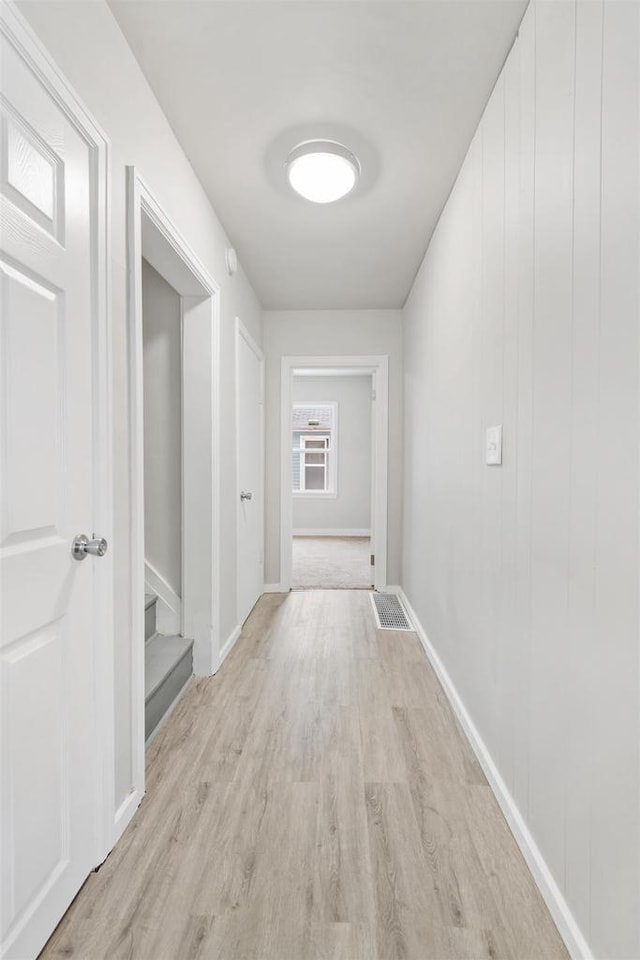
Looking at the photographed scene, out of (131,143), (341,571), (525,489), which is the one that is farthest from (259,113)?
(341,571)

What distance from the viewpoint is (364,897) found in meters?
1.22

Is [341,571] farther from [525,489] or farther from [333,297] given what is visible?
[525,489]

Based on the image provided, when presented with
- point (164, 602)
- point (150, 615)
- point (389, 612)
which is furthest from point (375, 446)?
point (150, 615)

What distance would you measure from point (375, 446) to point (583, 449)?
10.5 ft

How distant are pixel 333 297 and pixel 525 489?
2954 mm

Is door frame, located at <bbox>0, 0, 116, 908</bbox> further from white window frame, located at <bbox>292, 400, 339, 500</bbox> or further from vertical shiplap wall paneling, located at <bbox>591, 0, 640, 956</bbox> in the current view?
white window frame, located at <bbox>292, 400, 339, 500</bbox>

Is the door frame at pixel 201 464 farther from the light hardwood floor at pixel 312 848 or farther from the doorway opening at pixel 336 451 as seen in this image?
the doorway opening at pixel 336 451

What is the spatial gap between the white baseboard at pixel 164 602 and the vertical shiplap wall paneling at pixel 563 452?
145 centimetres

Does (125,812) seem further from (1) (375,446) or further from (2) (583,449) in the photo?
(1) (375,446)

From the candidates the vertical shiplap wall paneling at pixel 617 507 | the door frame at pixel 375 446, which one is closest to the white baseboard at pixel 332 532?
the door frame at pixel 375 446

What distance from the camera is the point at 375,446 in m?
4.24

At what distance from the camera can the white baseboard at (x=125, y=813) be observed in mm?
1399

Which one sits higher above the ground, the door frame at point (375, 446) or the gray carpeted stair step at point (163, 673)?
the door frame at point (375, 446)

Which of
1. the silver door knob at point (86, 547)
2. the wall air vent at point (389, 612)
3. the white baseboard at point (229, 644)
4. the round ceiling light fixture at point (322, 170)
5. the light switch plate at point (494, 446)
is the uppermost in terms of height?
the round ceiling light fixture at point (322, 170)
